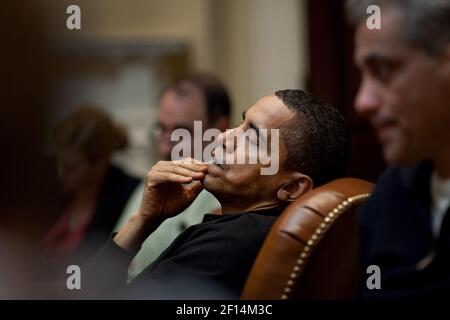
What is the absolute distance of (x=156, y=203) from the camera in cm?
120

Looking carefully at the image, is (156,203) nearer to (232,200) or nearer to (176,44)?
(232,200)

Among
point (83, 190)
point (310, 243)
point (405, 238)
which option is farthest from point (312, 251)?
point (83, 190)

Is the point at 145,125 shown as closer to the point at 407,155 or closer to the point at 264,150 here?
the point at 264,150

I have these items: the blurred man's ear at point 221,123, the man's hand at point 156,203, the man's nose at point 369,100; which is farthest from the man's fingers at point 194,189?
the man's nose at point 369,100

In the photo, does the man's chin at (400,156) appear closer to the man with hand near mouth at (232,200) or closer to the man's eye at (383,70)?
the man's eye at (383,70)

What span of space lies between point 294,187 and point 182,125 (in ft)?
1.78

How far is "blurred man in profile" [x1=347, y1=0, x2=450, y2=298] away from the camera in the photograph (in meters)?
0.88

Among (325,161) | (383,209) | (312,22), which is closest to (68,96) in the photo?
(312,22)

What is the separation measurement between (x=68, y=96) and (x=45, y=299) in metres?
1.16

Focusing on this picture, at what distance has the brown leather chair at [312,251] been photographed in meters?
1.00

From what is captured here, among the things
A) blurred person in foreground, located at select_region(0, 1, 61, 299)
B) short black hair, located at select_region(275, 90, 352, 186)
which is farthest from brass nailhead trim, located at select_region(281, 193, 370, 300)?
blurred person in foreground, located at select_region(0, 1, 61, 299)

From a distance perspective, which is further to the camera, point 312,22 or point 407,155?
point 312,22

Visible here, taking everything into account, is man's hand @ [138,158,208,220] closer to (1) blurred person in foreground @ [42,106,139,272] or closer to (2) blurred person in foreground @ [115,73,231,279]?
(2) blurred person in foreground @ [115,73,231,279]

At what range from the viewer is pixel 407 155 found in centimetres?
90
